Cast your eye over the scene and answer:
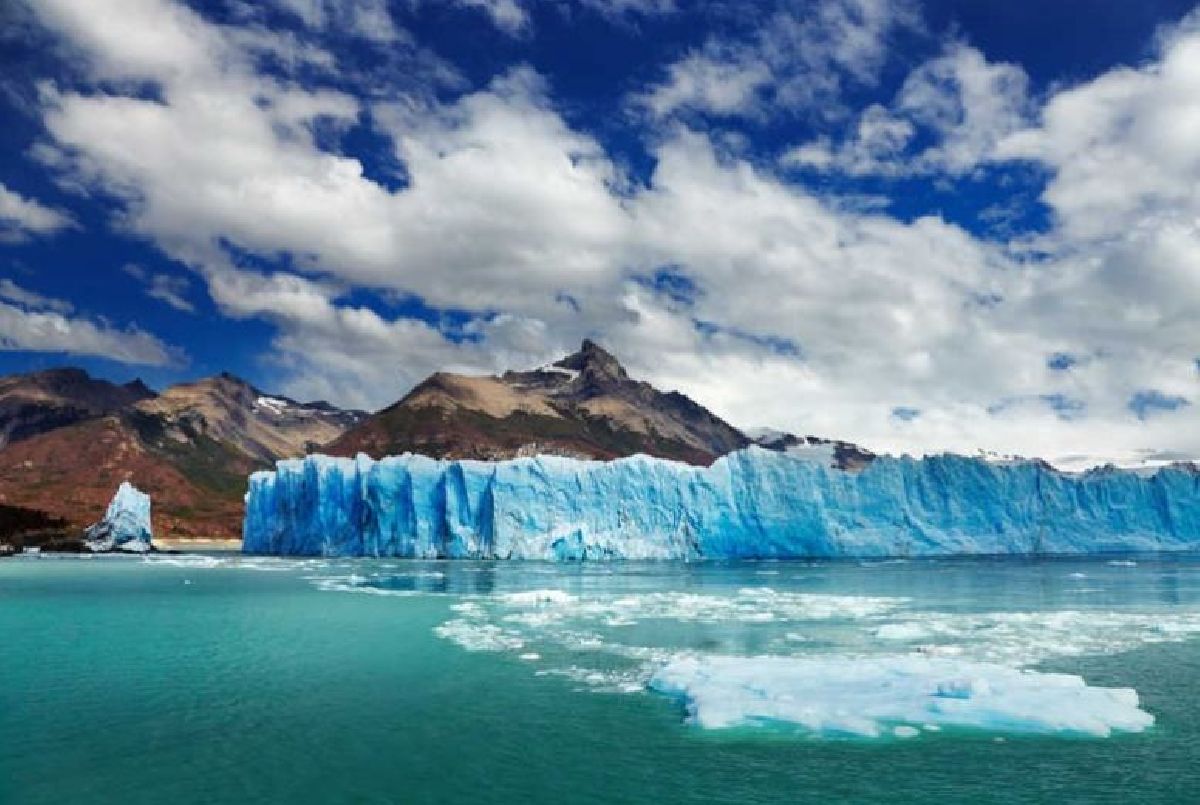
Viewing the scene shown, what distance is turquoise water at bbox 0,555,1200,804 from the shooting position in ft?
38.0

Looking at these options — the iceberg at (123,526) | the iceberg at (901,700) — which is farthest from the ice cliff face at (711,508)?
the iceberg at (901,700)

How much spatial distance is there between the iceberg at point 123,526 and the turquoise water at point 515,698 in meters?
51.4

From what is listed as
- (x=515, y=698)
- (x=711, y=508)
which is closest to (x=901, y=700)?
(x=515, y=698)

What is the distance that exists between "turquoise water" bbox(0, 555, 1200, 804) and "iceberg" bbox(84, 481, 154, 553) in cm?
5145

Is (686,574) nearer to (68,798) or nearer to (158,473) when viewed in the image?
(68,798)

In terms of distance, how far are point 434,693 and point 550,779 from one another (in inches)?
233

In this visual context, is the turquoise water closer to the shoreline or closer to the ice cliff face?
the ice cliff face

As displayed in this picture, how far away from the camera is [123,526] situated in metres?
85.2

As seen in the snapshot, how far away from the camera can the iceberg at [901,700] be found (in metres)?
13.8

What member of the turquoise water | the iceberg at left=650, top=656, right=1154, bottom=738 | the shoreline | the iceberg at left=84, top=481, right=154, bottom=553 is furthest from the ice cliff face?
the iceberg at left=650, top=656, right=1154, bottom=738

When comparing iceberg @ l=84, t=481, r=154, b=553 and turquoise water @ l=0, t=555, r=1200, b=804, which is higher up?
iceberg @ l=84, t=481, r=154, b=553

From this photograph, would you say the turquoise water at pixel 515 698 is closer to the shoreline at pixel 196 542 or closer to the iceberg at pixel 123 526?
the iceberg at pixel 123 526

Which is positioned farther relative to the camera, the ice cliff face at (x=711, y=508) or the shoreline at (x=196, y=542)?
the shoreline at (x=196, y=542)

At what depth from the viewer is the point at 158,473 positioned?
155m
